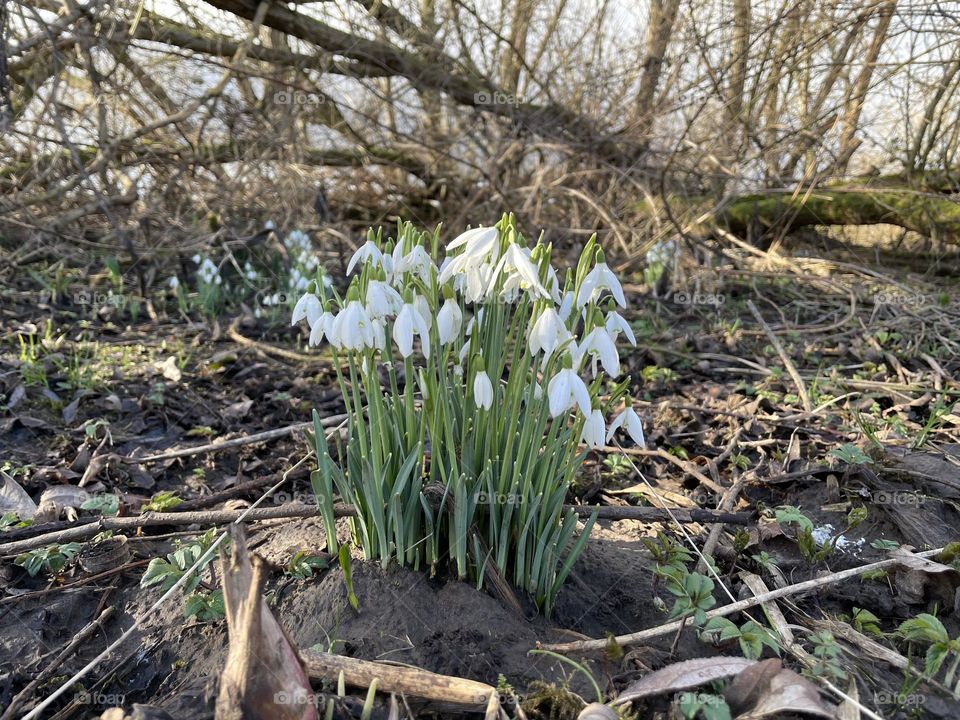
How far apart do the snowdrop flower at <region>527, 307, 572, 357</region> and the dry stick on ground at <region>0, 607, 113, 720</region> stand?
4.31ft

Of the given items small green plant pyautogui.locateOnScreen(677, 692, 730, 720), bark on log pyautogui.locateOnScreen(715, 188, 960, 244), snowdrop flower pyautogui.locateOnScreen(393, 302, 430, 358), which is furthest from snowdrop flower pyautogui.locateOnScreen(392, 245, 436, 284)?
bark on log pyautogui.locateOnScreen(715, 188, 960, 244)

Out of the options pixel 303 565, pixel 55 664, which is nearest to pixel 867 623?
pixel 303 565

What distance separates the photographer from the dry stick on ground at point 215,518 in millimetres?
1914

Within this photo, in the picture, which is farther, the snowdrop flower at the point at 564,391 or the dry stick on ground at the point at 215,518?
the dry stick on ground at the point at 215,518

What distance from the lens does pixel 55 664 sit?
5.25 feet

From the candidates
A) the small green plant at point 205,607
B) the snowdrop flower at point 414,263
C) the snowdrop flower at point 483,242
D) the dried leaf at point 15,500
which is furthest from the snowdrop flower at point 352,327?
the dried leaf at point 15,500

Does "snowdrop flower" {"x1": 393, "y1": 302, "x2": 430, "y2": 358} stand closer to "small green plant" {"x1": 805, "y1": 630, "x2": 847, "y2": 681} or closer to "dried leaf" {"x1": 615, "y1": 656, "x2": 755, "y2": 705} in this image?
"dried leaf" {"x1": 615, "y1": 656, "x2": 755, "y2": 705}

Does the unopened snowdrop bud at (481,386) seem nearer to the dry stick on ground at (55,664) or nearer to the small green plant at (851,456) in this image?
the dry stick on ground at (55,664)

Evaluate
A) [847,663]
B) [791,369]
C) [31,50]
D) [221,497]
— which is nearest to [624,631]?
[847,663]

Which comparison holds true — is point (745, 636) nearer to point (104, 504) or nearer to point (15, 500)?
point (104, 504)

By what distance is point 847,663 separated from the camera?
5.06ft

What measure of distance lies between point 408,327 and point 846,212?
6.35m

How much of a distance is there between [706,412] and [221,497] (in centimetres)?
210

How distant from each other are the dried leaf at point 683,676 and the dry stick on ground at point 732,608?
0.34ft
